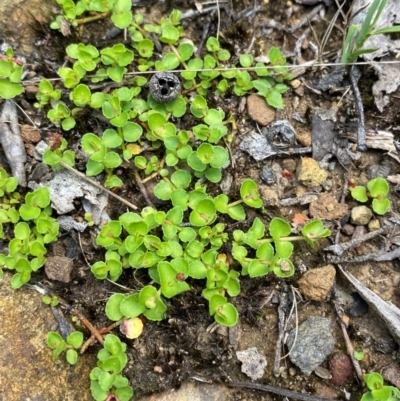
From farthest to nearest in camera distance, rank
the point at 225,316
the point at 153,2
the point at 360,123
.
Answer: the point at 153,2 → the point at 360,123 → the point at 225,316

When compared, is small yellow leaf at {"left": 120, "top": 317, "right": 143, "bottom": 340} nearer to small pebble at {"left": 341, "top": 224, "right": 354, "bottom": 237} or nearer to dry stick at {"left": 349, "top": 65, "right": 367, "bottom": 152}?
small pebble at {"left": 341, "top": 224, "right": 354, "bottom": 237}

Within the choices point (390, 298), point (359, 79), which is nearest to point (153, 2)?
point (359, 79)

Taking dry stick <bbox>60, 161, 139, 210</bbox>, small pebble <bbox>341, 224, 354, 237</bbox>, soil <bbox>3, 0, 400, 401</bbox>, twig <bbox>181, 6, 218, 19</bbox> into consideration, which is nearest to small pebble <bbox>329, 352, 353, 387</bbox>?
soil <bbox>3, 0, 400, 401</bbox>

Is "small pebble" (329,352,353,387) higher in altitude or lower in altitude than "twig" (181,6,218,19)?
lower

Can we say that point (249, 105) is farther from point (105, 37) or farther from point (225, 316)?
point (225, 316)

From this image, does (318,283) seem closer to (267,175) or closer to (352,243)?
(352,243)

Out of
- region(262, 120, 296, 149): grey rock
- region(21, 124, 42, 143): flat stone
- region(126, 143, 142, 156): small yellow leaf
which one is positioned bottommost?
region(126, 143, 142, 156): small yellow leaf

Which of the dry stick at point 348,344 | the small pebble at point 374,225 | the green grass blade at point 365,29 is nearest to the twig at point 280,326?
the dry stick at point 348,344
